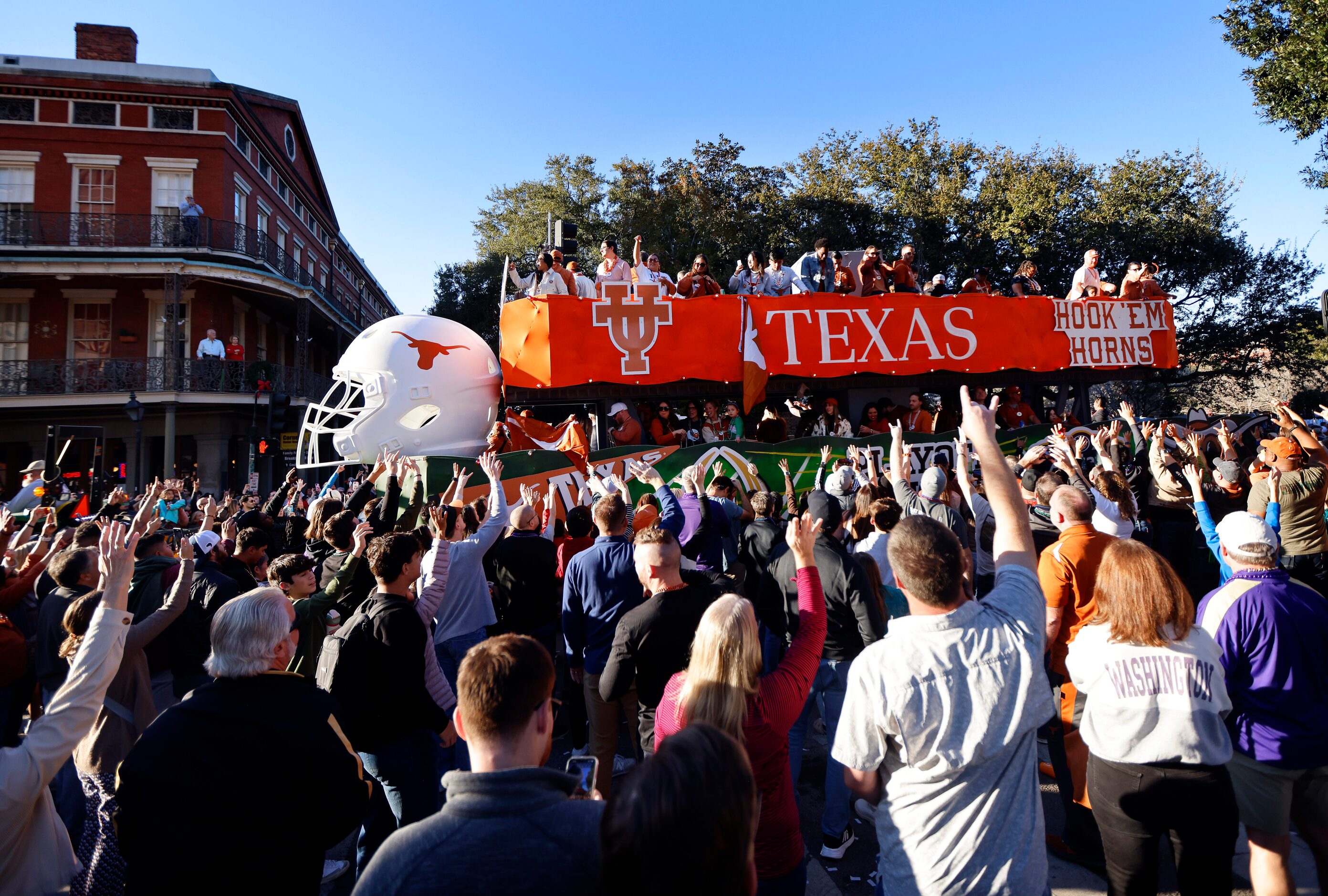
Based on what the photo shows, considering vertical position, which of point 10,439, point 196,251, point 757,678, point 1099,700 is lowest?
point 1099,700

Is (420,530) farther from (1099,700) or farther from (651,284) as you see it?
(651,284)

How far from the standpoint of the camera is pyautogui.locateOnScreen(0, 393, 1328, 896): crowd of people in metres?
1.59

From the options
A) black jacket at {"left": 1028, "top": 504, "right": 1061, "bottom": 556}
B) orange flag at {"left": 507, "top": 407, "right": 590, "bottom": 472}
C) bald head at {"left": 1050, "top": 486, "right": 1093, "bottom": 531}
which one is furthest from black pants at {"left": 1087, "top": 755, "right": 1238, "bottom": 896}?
orange flag at {"left": 507, "top": 407, "right": 590, "bottom": 472}

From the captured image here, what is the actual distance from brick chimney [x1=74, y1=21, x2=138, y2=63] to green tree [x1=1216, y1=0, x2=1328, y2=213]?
30.5 meters

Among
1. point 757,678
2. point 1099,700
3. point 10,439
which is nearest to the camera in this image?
point 757,678

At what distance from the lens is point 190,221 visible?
70.4 feet

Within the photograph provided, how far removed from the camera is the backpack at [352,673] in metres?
3.19

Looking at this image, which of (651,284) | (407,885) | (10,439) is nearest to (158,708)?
(407,885)

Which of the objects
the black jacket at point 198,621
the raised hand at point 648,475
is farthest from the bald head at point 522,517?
the black jacket at point 198,621

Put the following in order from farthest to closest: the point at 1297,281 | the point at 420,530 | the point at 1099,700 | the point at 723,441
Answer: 1. the point at 1297,281
2. the point at 723,441
3. the point at 420,530
4. the point at 1099,700

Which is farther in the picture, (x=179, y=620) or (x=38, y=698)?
(x=38, y=698)

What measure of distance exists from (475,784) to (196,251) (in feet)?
80.4

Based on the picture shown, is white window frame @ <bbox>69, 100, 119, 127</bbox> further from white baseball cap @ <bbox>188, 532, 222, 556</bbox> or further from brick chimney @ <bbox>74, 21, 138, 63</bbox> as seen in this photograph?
white baseball cap @ <bbox>188, 532, 222, 556</bbox>

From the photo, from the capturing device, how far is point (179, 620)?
4.08 meters
